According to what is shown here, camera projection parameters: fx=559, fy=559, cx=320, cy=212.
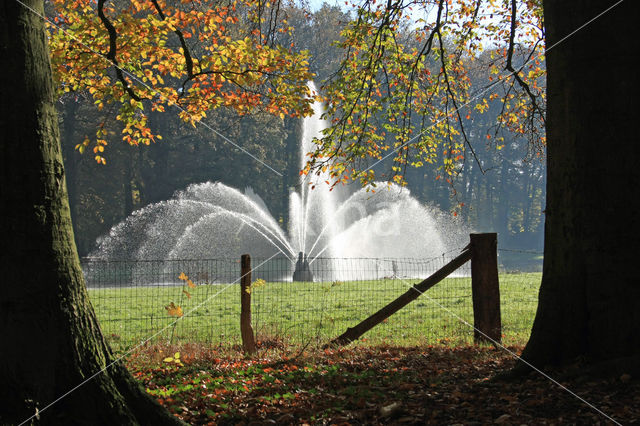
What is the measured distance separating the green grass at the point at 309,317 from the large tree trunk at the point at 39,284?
10.9 ft

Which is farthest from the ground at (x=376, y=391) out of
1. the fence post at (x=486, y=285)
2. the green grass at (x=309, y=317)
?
the green grass at (x=309, y=317)

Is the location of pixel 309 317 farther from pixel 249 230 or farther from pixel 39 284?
pixel 249 230

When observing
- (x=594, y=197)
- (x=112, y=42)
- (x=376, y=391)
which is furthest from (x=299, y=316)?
(x=594, y=197)

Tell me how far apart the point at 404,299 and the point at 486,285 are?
1122mm

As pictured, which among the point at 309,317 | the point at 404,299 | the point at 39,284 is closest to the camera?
the point at 39,284

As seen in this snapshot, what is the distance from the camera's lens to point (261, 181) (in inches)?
1683

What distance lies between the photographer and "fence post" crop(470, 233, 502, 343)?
6883 millimetres

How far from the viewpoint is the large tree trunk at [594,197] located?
4.17 metres

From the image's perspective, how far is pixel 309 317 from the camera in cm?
1065

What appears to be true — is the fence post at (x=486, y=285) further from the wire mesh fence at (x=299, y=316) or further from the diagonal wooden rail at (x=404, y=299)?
the wire mesh fence at (x=299, y=316)

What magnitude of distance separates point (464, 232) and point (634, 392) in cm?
4448

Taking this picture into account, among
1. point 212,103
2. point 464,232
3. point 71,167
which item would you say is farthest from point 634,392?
point 464,232

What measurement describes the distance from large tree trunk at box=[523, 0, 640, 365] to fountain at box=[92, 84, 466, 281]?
82.6 feet

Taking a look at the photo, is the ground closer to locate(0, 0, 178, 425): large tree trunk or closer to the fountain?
locate(0, 0, 178, 425): large tree trunk
